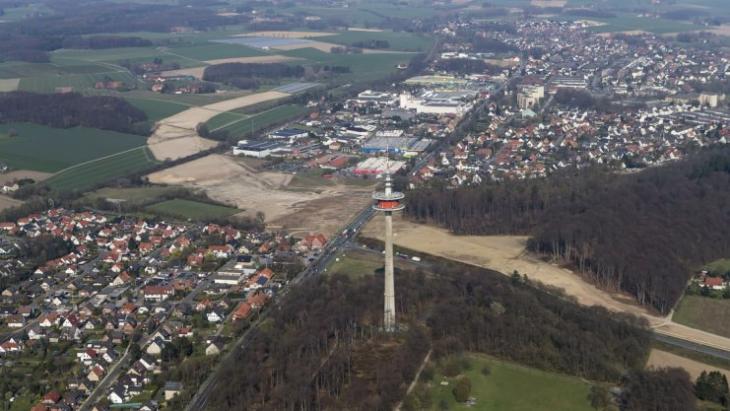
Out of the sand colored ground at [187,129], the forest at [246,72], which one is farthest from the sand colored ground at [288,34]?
the sand colored ground at [187,129]

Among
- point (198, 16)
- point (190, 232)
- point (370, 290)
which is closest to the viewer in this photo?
point (370, 290)

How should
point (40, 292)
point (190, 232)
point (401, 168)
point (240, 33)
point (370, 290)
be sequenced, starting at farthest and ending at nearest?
point (240, 33) < point (401, 168) < point (190, 232) < point (40, 292) < point (370, 290)

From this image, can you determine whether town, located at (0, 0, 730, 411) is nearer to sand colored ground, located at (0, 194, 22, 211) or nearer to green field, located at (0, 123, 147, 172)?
sand colored ground, located at (0, 194, 22, 211)

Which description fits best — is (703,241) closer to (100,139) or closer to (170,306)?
(170,306)

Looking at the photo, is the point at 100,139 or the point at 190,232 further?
the point at 100,139

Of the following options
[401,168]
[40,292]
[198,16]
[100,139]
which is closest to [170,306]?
[40,292]

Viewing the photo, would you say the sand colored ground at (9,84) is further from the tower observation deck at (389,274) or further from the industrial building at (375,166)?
the tower observation deck at (389,274)

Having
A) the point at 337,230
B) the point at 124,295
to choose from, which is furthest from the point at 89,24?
the point at 124,295
